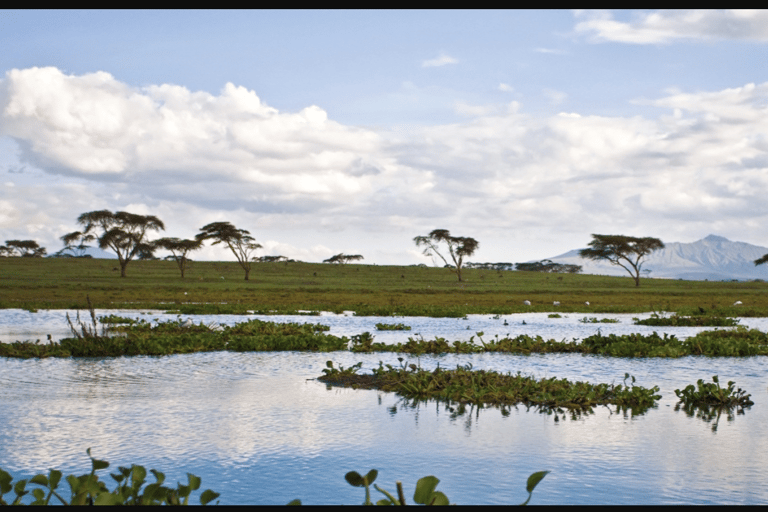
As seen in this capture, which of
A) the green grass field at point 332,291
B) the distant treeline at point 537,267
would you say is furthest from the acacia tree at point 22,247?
the distant treeline at point 537,267

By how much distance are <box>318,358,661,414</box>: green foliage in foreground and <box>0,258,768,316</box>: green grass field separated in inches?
919

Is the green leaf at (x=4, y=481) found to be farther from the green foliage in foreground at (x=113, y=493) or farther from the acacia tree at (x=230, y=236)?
the acacia tree at (x=230, y=236)

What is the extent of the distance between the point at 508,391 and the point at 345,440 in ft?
14.3

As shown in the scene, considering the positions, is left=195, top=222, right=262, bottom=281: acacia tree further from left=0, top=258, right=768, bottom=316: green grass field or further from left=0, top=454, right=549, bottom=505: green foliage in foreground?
left=0, top=454, right=549, bottom=505: green foliage in foreground

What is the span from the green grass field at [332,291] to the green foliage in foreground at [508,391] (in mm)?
23337

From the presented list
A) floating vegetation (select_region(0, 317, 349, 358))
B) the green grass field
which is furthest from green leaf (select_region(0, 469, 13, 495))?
the green grass field

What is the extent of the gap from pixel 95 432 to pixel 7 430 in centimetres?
150

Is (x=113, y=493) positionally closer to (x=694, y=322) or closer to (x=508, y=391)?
(x=508, y=391)

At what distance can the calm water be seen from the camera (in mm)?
8219

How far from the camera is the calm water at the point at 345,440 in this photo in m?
8.22
